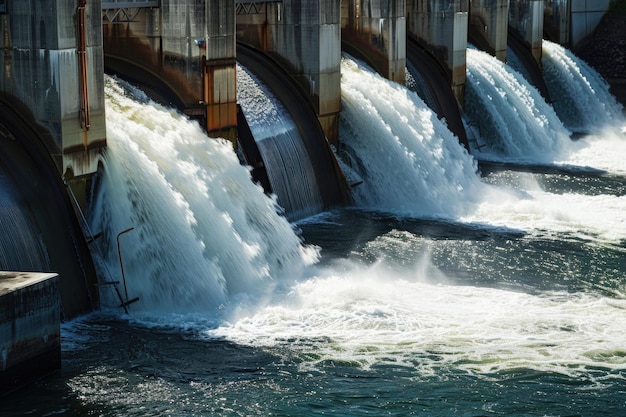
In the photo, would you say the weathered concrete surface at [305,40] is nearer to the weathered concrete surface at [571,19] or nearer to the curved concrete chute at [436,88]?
the curved concrete chute at [436,88]

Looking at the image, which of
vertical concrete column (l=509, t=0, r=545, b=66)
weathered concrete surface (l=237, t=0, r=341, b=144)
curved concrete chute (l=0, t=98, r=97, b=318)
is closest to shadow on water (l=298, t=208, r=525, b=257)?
weathered concrete surface (l=237, t=0, r=341, b=144)

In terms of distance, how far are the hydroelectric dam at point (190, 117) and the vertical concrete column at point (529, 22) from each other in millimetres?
7331

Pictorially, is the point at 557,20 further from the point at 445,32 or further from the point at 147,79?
the point at 147,79

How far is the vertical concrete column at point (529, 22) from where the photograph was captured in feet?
141

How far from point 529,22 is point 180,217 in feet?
86.7

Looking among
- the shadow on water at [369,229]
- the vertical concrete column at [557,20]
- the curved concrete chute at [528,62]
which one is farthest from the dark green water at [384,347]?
the vertical concrete column at [557,20]

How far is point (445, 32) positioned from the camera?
35.4 meters

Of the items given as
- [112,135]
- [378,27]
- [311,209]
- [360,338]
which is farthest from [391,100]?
[360,338]

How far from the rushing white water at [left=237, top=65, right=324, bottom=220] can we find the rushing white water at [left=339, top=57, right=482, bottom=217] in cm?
176

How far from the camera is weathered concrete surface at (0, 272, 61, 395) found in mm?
14766

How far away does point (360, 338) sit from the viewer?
56.8 ft

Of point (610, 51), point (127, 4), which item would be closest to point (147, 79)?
point (127, 4)

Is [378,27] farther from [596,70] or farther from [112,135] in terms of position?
[596,70]

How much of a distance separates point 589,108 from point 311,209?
20672 mm
